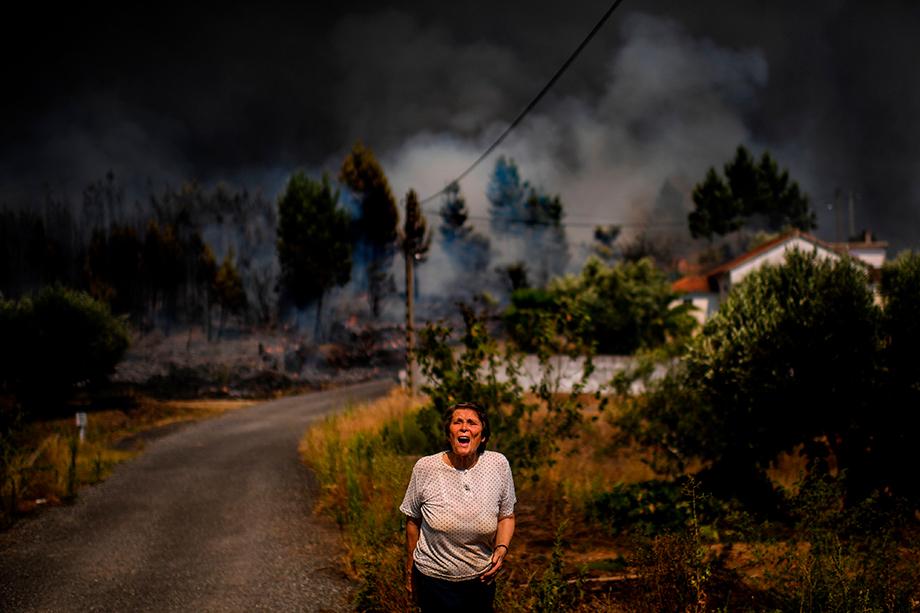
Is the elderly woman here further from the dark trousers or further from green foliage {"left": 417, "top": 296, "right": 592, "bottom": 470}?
green foliage {"left": 417, "top": 296, "right": 592, "bottom": 470}

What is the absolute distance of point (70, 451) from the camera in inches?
529

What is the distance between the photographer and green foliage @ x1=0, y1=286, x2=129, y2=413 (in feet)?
70.5

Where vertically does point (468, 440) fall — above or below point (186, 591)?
above

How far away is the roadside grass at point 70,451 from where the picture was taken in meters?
10.4

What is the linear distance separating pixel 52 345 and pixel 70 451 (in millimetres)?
10414

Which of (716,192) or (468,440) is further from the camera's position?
(716,192)

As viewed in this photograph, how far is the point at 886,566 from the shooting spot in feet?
14.6

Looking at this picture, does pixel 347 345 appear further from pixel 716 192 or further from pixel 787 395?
pixel 716 192

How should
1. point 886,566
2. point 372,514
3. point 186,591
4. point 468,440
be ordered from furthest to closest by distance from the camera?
point 372,514 < point 186,591 < point 886,566 < point 468,440

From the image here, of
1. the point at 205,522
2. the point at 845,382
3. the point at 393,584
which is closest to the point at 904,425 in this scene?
the point at 845,382

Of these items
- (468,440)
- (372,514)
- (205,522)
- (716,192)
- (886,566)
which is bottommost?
(205,522)

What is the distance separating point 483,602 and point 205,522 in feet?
22.9

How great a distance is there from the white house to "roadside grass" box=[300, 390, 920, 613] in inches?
1165

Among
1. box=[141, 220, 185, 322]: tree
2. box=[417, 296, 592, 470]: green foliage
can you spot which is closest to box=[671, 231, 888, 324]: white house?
box=[417, 296, 592, 470]: green foliage
